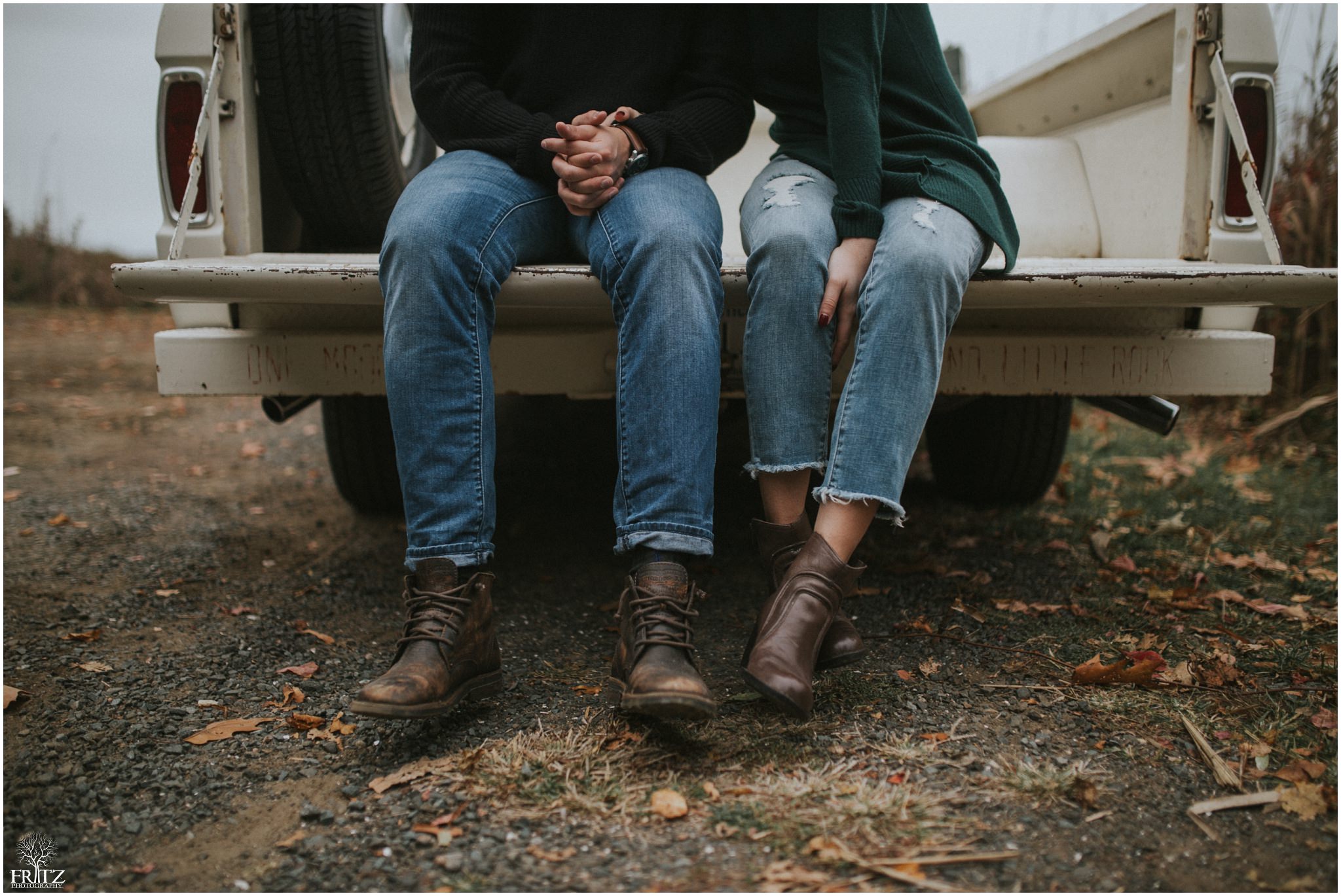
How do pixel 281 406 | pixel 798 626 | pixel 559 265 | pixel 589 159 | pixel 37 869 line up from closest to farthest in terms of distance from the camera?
pixel 37 869, pixel 798 626, pixel 589 159, pixel 559 265, pixel 281 406

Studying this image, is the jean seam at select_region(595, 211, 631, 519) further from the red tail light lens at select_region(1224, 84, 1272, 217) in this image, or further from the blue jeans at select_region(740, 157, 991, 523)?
the red tail light lens at select_region(1224, 84, 1272, 217)

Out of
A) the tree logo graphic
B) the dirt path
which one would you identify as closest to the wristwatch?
the dirt path

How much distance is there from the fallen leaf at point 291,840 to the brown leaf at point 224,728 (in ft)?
1.16

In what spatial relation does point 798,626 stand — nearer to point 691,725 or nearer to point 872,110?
point 691,725

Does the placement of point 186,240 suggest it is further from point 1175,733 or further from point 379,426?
point 1175,733

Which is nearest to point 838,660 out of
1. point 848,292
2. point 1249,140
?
point 848,292

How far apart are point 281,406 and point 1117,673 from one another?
2.02 meters

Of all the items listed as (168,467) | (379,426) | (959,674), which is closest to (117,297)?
(168,467)

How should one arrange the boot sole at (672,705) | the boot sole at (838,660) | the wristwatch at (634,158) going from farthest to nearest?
the wristwatch at (634,158) → the boot sole at (838,660) → the boot sole at (672,705)

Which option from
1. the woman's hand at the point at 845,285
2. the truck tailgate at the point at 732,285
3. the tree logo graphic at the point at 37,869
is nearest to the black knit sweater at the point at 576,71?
the truck tailgate at the point at 732,285

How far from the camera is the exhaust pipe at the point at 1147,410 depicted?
2.28m

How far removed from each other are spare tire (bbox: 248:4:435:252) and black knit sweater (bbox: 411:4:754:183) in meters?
0.28

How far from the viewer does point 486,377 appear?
1.59 m

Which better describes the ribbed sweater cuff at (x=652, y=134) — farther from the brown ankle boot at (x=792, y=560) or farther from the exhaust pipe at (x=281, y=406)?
the exhaust pipe at (x=281, y=406)
